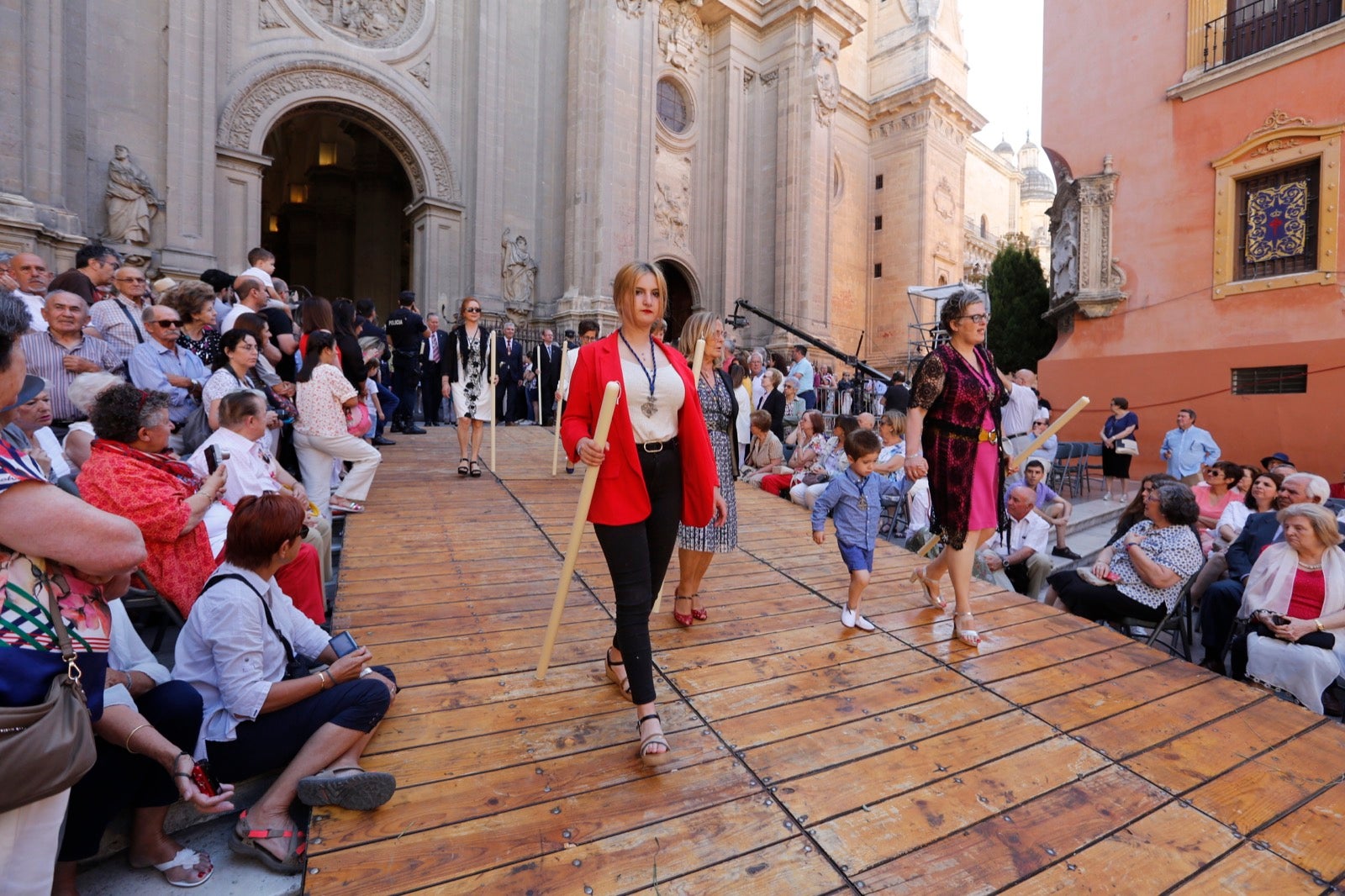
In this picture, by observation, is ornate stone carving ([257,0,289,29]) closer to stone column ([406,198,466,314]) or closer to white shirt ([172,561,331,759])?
stone column ([406,198,466,314])

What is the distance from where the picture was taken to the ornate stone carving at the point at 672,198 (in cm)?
1994

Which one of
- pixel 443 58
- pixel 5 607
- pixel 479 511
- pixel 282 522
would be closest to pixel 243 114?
pixel 443 58

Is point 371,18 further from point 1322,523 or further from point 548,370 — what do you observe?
point 1322,523

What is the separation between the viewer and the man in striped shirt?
4.44m

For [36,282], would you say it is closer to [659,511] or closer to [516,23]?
[659,511]

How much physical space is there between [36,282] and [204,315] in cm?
146

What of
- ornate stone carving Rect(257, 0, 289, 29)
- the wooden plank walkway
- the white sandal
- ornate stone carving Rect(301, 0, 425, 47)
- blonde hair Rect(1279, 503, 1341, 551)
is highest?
ornate stone carving Rect(301, 0, 425, 47)

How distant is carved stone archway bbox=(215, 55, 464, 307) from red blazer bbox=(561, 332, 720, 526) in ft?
43.9

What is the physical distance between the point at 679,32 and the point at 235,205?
1337cm

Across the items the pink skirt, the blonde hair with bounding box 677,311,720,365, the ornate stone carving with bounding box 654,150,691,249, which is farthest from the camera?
the ornate stone carving with bounding box 654,150,691,249

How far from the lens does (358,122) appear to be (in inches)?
599

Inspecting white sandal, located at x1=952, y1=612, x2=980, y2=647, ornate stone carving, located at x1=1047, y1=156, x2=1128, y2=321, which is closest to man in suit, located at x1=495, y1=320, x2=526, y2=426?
white sandal, located at x1=952, y1=612, x2=980, y2=647

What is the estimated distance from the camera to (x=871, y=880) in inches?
82.6

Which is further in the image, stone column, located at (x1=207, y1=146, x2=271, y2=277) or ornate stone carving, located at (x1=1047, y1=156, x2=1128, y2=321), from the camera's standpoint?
ornate stone carving, located at (x1=1047, y1=156, x2=1128, y2=321)
